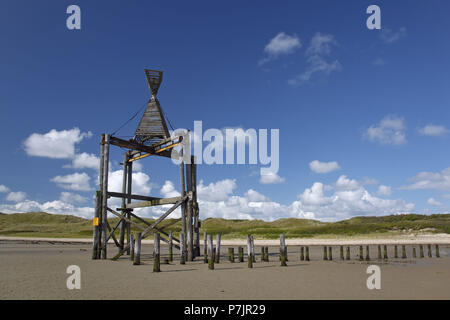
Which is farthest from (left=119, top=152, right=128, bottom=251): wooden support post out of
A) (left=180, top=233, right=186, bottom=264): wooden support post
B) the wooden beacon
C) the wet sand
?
the wet sand

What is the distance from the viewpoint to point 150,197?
22188 millimetres

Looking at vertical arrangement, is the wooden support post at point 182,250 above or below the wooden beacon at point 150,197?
below

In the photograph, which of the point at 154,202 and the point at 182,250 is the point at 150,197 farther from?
the point at 182,250

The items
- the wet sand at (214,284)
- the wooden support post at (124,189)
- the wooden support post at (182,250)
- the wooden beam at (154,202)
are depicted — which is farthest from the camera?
the wooden support post at (124,189)

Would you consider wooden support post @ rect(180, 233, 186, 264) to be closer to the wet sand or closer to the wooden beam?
the wooden beam

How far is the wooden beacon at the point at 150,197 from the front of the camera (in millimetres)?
20250

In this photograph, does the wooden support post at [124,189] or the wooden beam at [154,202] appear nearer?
the wooden beam at [154,202]

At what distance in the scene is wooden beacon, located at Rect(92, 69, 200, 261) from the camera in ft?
66.4

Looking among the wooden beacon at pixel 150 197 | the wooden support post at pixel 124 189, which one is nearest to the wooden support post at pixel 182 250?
the wooden beacon at pixel 150 197

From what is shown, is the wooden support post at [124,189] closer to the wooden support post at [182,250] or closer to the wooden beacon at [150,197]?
the wooden beacon at [150,197]
